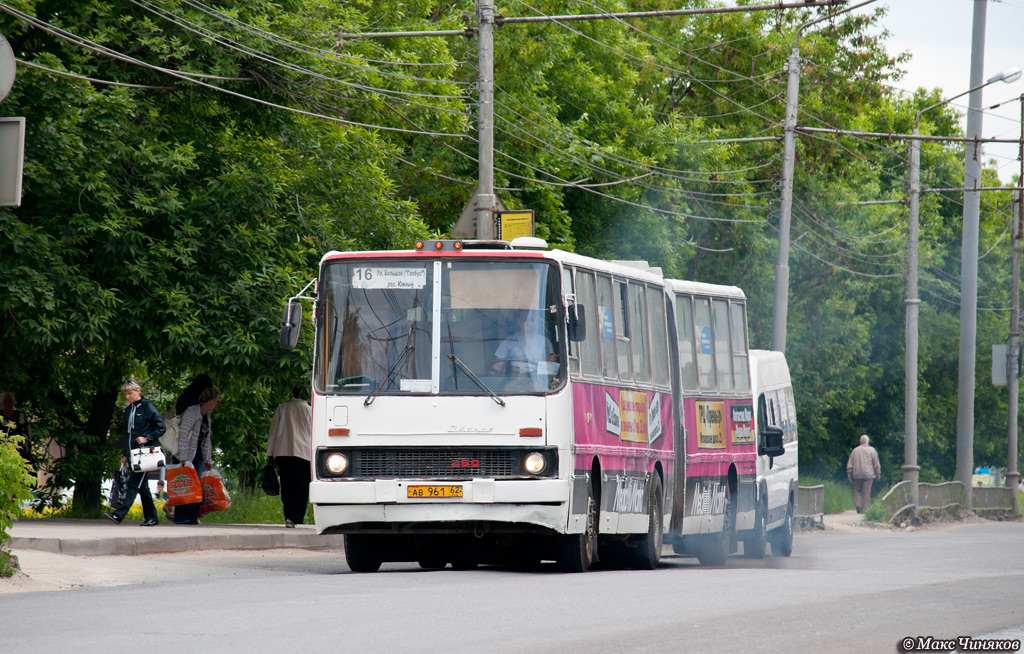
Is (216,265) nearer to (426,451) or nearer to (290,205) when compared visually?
(290,205)

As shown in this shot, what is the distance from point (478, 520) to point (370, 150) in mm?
12211

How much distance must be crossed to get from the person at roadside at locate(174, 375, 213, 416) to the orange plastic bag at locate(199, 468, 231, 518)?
2.94ft

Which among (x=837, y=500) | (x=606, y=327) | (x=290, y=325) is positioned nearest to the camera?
(x=290, y=325)

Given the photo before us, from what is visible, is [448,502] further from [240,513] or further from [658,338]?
[240,513]

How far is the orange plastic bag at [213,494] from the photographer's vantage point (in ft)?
67.7

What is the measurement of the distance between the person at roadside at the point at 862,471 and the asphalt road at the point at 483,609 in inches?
932

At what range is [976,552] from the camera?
23.5 m

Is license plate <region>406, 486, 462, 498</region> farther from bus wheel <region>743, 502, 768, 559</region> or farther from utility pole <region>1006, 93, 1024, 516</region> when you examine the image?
utility pole <region>1006, 93, 1024, 516</region>

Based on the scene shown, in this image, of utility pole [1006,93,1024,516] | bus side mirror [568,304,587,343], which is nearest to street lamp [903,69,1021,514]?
utility pole [1006,93,1024,516]

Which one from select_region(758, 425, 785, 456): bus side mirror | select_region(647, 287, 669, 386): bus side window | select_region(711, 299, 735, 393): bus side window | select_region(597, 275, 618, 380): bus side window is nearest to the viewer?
select_region(597, 275, 618, 380): bus side window

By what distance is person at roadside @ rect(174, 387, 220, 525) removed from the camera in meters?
20.3

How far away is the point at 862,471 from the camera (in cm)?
4022

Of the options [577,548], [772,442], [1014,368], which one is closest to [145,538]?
[577,548]

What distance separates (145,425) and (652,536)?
6016 millimetres
